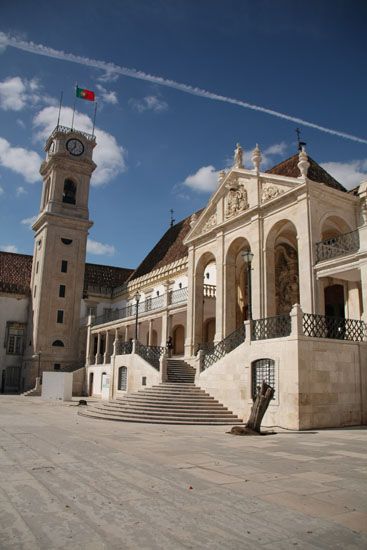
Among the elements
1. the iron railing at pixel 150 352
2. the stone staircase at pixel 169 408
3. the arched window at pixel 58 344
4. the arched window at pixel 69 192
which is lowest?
the stone staircase at pixel 169 408

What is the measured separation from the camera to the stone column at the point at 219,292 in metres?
25.3

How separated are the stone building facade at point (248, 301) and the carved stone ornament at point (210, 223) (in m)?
0.09

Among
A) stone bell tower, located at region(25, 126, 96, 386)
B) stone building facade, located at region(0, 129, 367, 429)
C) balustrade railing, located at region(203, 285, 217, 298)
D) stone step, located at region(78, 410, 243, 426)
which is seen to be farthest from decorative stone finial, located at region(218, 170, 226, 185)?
stone bell tower, located at region(25, 126, 96, 386)

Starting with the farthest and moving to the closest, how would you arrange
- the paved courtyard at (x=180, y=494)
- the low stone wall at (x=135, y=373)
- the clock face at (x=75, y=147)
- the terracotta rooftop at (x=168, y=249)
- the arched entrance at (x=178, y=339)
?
the clock face at (x=75, y=147)
the terracotta rooftop at (x=168, y=249)
the arched entrance at (x=178, y=339)
the low stone wall at (x=135, y=373)
the paved courtyard at (x=180, y=494)

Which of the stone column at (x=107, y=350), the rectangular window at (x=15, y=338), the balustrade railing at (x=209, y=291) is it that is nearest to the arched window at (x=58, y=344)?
the rectangular window at (x=15, y=338)

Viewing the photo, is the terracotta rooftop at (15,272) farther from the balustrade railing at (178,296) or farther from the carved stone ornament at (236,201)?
the carved stone ornament at (236,201)

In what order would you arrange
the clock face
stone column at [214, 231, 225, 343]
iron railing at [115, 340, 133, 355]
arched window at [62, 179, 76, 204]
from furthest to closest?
1. the clock face
2. arched window at [62, 179, 76, 204]
3. iron railing at [115, 340, 133, 355]
4. stone column at [214, 231, 225, 343]

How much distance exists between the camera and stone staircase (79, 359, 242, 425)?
1727 centimetres

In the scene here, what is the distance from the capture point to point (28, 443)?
35.3 feet

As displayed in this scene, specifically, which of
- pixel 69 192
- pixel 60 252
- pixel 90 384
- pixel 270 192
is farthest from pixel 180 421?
pixel 69 192

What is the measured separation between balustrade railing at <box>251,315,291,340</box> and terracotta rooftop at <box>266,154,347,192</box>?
872 centimetres

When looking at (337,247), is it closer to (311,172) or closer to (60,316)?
(311,172)

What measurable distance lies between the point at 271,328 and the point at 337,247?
4945 millimetres

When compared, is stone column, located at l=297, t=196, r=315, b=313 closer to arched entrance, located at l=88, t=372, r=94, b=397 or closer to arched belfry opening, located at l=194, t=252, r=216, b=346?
arched belfry opening, located at l=194, t=252, r=216, b=346
